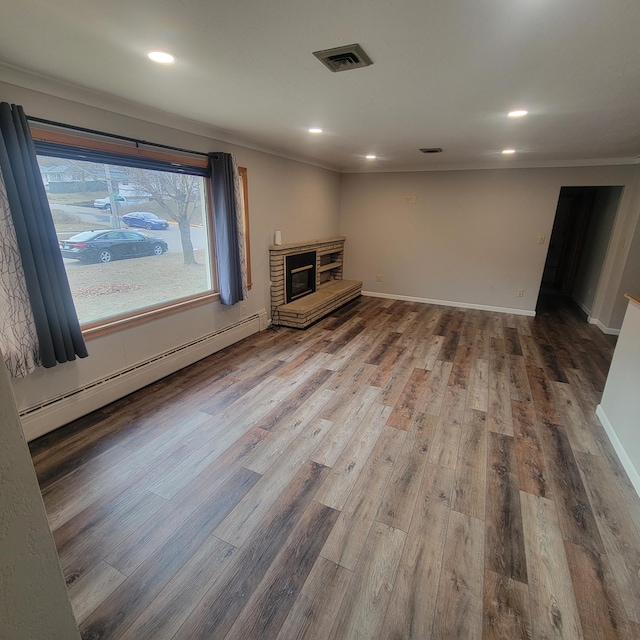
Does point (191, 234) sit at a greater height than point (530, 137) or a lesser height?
lesser

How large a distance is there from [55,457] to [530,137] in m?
4.76

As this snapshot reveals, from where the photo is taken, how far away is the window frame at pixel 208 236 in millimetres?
2261

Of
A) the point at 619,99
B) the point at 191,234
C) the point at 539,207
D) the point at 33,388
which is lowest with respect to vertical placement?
the point at 33,388

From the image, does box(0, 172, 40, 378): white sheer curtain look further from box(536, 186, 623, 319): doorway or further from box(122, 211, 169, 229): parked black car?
box(536, 186, 623, 319): doorway

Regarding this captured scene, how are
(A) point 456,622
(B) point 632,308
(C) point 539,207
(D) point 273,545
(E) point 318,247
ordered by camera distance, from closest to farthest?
(A) point 456,622
(D) point 273,545
(B) point 632,308
(C) point 539,207
(E) point 318,247

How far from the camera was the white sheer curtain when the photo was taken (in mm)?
1944

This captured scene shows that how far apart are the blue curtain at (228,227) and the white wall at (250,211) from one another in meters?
0.20

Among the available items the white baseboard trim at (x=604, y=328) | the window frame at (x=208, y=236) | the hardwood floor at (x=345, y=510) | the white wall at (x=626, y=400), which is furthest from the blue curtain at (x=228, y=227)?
the white baseboard trim at (x=604, y=328)

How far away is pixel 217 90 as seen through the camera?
2.23 metres

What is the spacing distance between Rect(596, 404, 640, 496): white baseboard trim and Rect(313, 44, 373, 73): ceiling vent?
2.77m

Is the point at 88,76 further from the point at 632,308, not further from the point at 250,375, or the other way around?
the point at 632,308

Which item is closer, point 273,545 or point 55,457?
point 273,545

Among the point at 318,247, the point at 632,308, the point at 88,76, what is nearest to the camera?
the point at 88,76

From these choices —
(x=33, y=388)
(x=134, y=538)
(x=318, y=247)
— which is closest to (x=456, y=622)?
(x=134, y=538)
